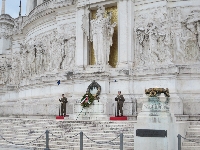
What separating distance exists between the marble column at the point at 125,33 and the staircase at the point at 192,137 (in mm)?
7541

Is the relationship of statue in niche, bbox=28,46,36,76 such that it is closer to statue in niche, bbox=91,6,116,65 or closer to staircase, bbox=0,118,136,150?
statue in niche, bbox=91,6,116,65

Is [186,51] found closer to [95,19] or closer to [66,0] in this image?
[95,19]

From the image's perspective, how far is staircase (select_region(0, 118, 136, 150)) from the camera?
14.9 metres

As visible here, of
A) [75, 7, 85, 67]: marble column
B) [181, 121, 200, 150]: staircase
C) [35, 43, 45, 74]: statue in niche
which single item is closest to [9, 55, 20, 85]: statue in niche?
[35, 43, 45, 74]: statue in niche

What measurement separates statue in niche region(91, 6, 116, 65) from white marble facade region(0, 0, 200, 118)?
0.07 m

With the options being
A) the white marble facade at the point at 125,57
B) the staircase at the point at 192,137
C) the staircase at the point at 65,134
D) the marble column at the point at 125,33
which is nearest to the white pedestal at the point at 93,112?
the white marble facade at the point at 125,57

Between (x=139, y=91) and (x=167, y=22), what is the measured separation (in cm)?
498

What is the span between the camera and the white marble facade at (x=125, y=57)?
838 inches

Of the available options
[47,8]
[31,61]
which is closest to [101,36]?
[47,8]

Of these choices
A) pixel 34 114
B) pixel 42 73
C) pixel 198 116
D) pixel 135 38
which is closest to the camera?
pixel 198 116

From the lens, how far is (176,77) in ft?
69.6

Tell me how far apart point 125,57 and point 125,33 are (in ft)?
5.61

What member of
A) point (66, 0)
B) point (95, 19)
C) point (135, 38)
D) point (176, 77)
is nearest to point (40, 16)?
point (66, 0)

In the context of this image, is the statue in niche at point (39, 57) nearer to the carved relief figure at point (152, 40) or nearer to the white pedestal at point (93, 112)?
the white pedestal at point (93, 112)
